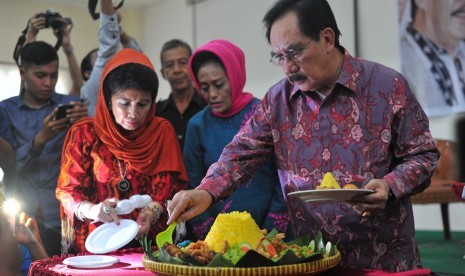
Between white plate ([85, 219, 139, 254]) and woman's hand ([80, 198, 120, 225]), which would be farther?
woman's hand ([80, 198, 120, 225])

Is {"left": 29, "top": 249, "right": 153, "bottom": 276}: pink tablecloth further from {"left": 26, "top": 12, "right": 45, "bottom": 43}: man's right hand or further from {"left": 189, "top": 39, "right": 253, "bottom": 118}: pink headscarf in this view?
{"left": 26, "top": 12, "right": 45, "bottom": 43}: man's right hand

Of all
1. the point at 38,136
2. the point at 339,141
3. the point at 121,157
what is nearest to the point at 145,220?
the point at 121,157

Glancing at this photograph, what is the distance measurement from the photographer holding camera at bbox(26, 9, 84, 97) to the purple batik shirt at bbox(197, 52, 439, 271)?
6.40 ft

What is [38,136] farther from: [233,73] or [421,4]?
[421,4]

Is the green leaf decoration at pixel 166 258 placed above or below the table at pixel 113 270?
above

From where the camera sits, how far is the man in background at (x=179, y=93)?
9.59ft

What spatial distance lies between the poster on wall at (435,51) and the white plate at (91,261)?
3.84 metres

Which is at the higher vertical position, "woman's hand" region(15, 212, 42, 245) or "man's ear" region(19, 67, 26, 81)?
"man's ear" region(19, 67, 26, 81)

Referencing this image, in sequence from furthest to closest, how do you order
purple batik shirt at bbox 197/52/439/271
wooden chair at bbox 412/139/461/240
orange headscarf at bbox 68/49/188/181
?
1. wooden chair at bbox 412/139/461/240
2. orange headscarf at bbox 68/49/188/181
3. purple batik shirt at bbox 197/52/439/271

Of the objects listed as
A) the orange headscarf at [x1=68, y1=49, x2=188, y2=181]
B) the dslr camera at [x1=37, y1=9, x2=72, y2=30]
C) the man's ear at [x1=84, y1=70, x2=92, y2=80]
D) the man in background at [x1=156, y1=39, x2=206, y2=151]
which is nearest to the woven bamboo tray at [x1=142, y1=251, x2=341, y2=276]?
the orange headscarf at [x1=68, y1=49, x2=188, y2=181]

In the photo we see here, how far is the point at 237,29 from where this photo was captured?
6680 mm

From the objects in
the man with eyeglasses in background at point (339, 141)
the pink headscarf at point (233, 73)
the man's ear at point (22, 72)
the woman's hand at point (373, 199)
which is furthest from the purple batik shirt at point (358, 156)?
the man's ear at point (22, 72)

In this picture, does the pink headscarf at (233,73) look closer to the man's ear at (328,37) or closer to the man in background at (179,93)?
the man in background at (179,93)

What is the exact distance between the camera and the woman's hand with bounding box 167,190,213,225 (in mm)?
1457
